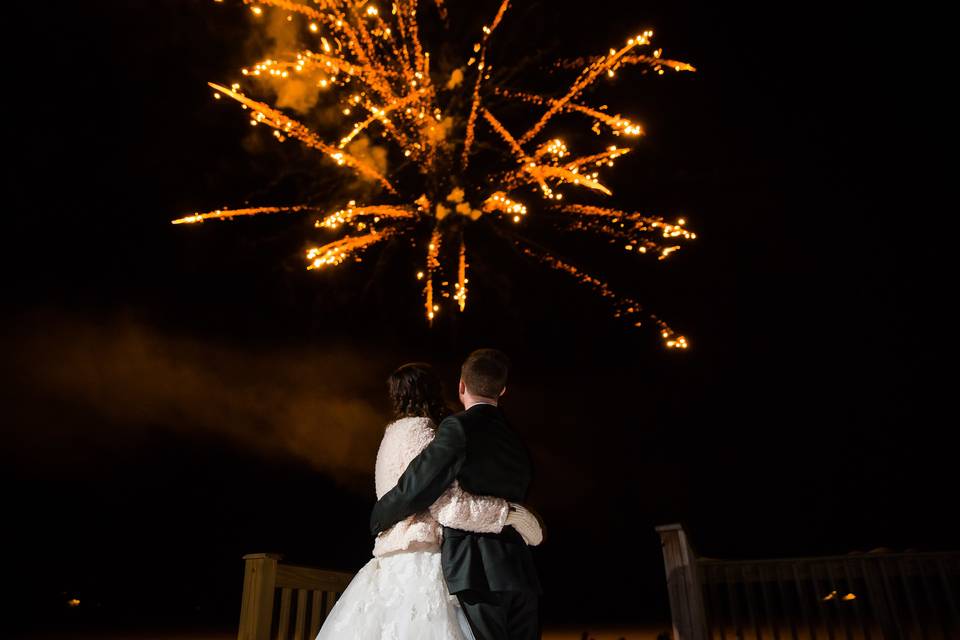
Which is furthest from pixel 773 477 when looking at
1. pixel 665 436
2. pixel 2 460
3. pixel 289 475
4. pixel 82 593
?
pixel 2 460

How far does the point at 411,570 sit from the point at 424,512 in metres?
0.20

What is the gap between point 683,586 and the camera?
435cm

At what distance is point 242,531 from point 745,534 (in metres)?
24.3

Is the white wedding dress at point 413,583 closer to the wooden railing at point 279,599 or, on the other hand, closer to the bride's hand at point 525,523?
the bride's hand at point 525,523

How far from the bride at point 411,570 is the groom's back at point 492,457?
0.14ft

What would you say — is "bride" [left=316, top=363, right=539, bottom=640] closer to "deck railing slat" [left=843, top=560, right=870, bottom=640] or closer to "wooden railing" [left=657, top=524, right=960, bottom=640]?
"wooden railing" [left=657, top=524, right=960, bottom=640]

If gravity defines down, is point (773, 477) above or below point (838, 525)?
above

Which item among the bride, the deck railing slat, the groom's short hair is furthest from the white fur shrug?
the deck railing slat

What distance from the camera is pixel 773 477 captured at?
24.2m

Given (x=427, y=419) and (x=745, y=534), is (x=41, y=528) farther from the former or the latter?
(x=427, y=419)

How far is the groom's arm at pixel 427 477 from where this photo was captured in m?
2.12

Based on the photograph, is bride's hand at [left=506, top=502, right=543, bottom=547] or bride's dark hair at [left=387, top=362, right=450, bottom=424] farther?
bride's dark hair at [left=387, top=362, right=450, bottom=424]

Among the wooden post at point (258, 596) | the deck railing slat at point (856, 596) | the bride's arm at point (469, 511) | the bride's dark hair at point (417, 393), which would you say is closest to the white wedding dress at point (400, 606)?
the bride's arm at point (469, 511)

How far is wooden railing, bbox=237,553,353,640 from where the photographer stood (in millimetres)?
3168
